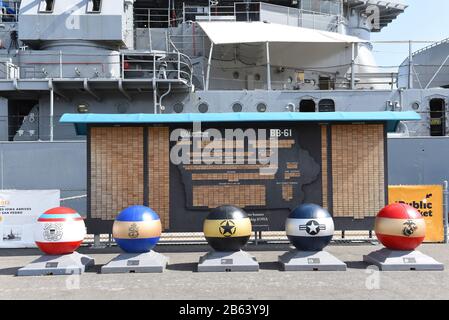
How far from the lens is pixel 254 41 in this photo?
65.2 ft

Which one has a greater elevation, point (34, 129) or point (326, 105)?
point (326, 105)

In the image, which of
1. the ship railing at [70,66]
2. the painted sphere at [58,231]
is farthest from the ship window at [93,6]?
the painted sphere at [58,231]

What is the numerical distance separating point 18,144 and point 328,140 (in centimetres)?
1152

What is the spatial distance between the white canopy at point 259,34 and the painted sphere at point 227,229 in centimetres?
1125

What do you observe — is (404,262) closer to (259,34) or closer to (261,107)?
→ (261,107)

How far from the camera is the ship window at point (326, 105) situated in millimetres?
20016

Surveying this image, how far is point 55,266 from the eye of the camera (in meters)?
9.53

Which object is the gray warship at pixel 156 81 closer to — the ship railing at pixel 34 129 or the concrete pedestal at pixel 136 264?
the ship railing at pixel 34 129

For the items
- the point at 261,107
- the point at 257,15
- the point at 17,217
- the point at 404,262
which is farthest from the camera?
the point at 257,15

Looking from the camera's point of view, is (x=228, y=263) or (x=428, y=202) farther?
(x=428, y=202)

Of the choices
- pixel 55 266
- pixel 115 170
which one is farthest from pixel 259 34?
pixel 55 266

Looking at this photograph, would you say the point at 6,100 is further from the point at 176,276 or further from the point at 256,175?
the point at 176,276

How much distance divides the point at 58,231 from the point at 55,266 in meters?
0.65

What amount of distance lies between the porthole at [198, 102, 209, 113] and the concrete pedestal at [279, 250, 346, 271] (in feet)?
35.2
